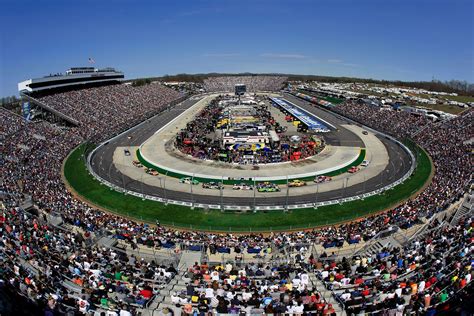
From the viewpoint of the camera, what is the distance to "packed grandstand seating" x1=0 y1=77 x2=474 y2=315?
1609cm

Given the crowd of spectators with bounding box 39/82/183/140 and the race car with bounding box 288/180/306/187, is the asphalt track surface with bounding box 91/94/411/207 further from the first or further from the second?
the crowd of spectators with bounding box 39/82/183/140

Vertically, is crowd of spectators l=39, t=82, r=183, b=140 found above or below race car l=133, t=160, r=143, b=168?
above

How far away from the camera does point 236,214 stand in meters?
36.3

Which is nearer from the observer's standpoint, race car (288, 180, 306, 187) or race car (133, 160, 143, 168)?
race car (288, 180, 306, 187)

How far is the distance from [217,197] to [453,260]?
2684cm

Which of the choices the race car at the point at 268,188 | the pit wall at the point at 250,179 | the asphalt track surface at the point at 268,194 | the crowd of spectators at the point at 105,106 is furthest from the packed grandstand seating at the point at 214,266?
the crowd of spectators at the point at 105,106

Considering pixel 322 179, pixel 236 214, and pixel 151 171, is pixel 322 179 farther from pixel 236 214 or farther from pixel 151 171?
pixel 151 171

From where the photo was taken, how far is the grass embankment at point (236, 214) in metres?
33.8

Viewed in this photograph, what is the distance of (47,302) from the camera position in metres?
15.0

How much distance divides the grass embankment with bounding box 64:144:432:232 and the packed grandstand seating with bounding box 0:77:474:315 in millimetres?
1873

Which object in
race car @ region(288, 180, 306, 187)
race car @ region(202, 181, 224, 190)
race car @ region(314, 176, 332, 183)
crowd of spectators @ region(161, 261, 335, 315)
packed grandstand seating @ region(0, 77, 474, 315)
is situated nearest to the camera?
crowd of spectators @ region(161, 261, 335, 315)

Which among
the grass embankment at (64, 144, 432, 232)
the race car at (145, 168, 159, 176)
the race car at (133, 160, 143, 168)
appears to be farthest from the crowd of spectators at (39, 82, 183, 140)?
the grass embankment at (64, 144, 432, 232)

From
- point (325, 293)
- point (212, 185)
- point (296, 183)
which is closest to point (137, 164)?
point (212, 185)

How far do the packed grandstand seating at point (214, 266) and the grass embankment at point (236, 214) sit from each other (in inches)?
73.8
